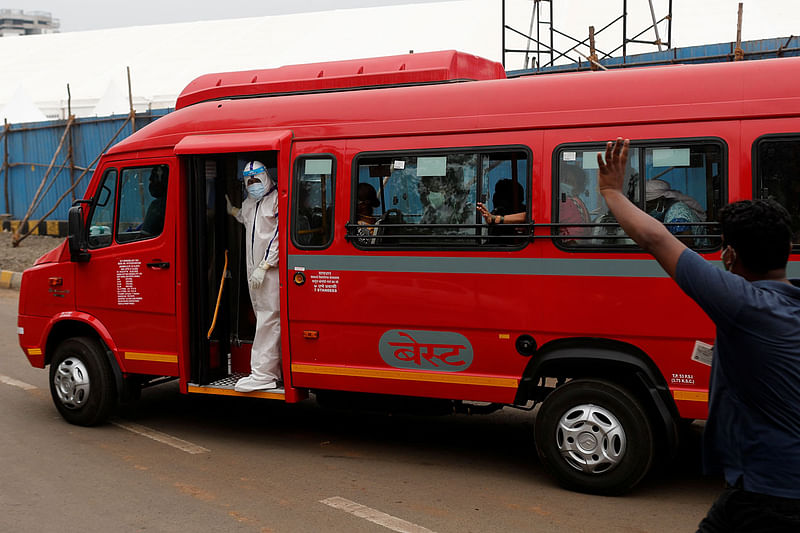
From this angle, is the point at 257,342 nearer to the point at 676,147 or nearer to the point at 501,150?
the point at 501,150

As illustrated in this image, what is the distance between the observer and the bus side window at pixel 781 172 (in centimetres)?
505

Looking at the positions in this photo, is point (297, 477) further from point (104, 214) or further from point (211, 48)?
point (211, 48)

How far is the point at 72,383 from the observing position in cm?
726

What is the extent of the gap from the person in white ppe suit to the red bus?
0.63 ft

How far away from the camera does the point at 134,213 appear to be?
7.12m

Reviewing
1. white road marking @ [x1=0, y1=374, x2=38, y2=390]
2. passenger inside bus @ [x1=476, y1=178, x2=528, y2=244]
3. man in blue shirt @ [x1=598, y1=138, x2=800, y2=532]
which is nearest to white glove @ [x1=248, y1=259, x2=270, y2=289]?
passenger inside bus @ [x1=476, y1=178, x2=528, y2=244]

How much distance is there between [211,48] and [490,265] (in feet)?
94.5

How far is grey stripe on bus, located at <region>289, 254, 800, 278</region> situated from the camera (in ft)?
17.5

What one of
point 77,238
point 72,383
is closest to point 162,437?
point 72,383

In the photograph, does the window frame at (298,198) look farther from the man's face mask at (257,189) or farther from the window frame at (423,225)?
the man's face mask at (257,189)

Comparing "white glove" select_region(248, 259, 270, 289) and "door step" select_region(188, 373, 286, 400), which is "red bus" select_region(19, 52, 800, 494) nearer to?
"door step" select_region(188, 373, 286, 400)

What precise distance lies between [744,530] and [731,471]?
0.18m

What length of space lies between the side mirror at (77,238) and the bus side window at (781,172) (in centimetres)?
520

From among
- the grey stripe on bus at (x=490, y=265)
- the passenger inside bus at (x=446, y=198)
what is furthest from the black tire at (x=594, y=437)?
the passenger inside bus at (x=446, y=198)
